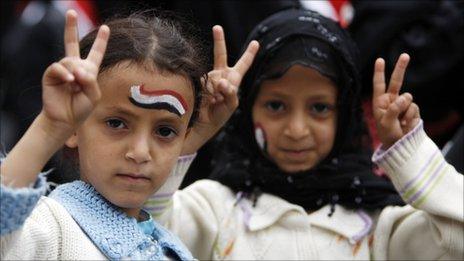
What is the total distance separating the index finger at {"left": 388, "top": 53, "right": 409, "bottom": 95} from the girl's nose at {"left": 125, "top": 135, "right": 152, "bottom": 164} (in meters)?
0.95

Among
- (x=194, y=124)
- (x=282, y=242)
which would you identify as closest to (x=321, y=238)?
(x=282, y=242)

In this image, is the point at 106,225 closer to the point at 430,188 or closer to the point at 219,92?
the point at 219,92

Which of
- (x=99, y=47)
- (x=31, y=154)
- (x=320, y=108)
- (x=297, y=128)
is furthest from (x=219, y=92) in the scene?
(x=31, y=154)

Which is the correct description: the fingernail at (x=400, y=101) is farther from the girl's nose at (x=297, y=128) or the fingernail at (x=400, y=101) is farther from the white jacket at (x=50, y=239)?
the white jacket at (x=50, y=239)

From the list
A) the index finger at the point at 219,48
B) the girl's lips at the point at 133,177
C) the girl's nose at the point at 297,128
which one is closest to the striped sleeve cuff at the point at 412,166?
the girl's nose at the point at 297,128

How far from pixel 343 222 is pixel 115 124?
109cm

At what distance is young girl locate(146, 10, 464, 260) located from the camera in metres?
3.27

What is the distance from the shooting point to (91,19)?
458cm

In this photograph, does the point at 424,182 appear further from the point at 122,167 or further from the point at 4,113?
the point at 4,113

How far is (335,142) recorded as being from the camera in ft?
11.8

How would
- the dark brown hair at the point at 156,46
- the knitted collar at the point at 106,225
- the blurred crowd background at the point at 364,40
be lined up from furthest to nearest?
1. the blurred crowd background at the point at 364,40
2. the dark brown hair at the point at 156,46
3. the knitted collar at the point at 106,225

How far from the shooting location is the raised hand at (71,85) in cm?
233

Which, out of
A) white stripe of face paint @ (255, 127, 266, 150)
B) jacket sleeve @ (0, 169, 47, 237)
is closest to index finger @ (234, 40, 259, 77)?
white stripe of face paint @ (255, 127, 266, 150)

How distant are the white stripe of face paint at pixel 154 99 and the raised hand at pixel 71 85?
0.79ft
